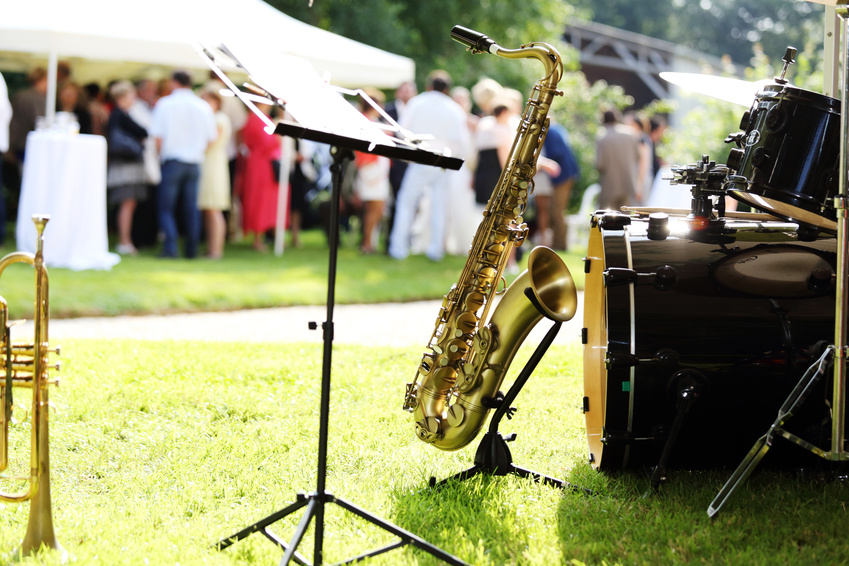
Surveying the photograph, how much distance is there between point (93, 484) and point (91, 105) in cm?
851

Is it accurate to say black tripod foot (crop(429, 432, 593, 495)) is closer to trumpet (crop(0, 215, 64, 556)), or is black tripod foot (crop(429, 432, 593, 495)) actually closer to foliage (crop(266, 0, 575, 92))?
trumpet (crop(0, 215, 64, 556))

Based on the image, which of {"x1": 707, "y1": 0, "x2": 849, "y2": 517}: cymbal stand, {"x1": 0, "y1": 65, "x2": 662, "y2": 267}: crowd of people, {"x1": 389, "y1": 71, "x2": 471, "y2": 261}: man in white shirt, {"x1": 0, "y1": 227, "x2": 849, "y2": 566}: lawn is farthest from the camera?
{"x1": 389, "y1": 71, "x2": 471, "y2": 261}: man in white shirt

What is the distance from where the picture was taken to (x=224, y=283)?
8.50m

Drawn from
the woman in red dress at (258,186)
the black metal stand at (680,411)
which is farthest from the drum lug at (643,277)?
the woman in red dress at (258,186)

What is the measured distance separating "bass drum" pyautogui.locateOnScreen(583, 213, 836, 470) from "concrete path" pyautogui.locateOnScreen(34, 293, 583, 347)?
3.10 m

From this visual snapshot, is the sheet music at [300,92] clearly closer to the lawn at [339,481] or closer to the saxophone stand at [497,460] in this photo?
the saxophone stand at [497,460]

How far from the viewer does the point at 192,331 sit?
6.83 meters

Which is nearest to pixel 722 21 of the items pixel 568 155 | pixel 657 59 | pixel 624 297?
pixel 657 59

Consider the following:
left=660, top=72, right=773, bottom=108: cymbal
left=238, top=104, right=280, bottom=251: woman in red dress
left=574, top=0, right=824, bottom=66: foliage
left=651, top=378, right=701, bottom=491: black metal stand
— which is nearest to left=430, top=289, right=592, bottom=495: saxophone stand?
left=651, top=378, right=701, bottom=491: black metal stand

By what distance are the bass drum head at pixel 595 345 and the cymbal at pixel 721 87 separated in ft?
2.06

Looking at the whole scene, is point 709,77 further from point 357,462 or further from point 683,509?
point 357,462

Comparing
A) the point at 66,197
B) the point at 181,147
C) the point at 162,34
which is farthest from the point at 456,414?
the point at 162,34

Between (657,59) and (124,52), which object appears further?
(657,59)

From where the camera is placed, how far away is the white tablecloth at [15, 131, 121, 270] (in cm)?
884
